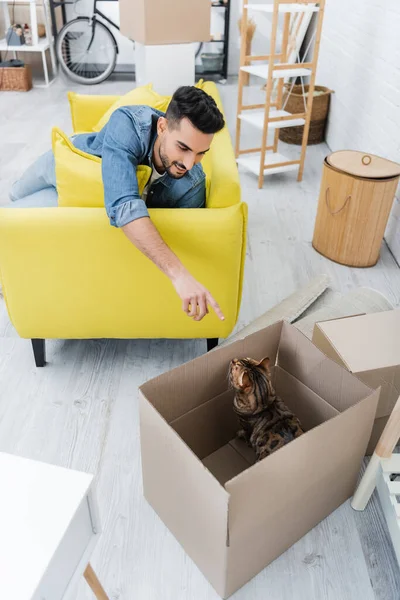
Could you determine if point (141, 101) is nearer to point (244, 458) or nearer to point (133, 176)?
point (133, 176)

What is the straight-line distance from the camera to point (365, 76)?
3119 millimetres

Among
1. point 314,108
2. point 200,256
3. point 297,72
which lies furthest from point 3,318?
point 314,108

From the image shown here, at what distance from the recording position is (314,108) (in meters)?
3.84

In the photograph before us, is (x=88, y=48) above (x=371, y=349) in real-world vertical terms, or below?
above

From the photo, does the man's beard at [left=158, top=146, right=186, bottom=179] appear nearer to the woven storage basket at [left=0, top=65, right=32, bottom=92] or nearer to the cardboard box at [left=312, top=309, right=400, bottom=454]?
the cardboard box at [left=312, top=309, right=400, bottom=454]

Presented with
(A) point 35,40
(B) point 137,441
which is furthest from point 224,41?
(B) point 137,441

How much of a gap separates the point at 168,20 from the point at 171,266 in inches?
92.0

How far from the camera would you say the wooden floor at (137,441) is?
118 centimetres

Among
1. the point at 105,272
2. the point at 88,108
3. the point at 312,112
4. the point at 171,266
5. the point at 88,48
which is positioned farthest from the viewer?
the point at 88,48

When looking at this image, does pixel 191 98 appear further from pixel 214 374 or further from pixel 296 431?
pixel 296 431

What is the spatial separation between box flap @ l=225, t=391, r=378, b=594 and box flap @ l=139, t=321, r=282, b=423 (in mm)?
315

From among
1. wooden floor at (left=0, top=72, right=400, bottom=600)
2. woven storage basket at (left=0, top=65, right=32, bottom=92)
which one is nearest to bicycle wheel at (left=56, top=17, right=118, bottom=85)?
woven storage basket at (left=0, top=65, right=32, bottom=92)

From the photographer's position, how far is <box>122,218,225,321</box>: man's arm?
1.27 metres

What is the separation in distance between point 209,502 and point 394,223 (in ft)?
6.76
